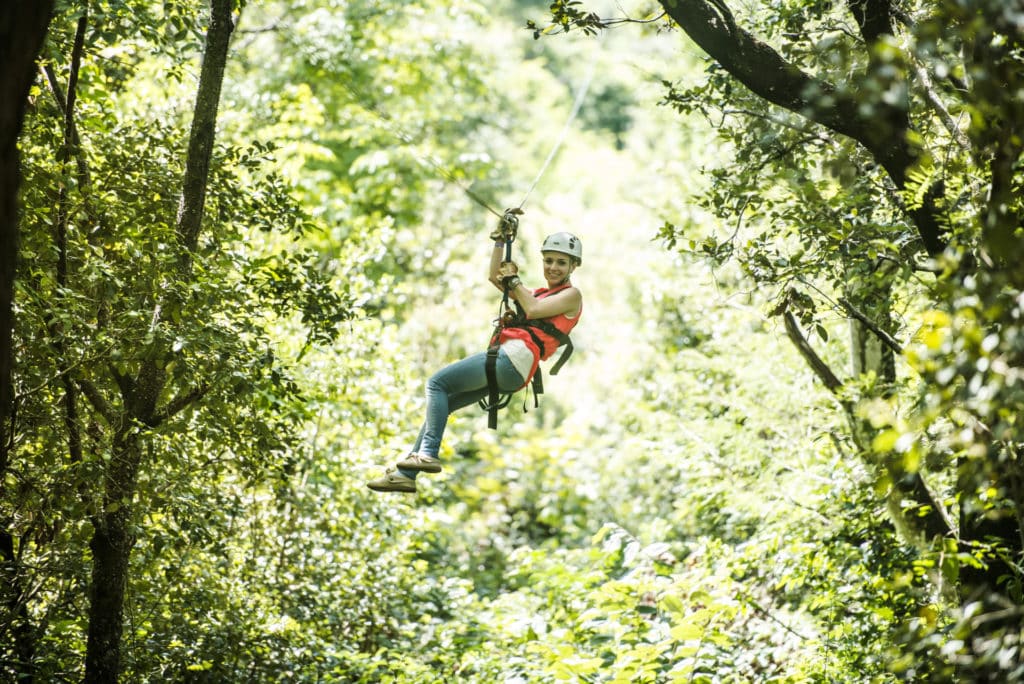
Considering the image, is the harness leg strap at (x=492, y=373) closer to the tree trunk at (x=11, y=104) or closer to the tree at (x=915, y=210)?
the tree at (x=915, y=210)

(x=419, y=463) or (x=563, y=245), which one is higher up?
(x=563, y=245)

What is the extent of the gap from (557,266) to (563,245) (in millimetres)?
126

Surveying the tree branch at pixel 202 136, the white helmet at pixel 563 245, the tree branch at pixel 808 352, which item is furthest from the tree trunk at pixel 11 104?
the tree branch at pixel 808 352

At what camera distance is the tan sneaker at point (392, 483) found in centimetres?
501

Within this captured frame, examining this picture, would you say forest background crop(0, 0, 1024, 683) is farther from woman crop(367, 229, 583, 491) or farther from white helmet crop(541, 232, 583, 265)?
woman crop(367, 229, 583, 491)

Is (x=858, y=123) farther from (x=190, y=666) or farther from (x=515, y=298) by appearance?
(x=190, y=666)

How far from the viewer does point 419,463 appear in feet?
16.5

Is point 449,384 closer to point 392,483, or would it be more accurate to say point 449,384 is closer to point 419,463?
point 419,463

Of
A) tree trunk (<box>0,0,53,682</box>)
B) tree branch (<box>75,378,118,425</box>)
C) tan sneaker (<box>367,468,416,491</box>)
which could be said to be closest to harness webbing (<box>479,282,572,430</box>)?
tan sneaker (<box>367,468,416,491</box>)

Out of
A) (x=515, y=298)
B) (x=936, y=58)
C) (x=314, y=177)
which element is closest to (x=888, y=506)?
(x=515, y=298)

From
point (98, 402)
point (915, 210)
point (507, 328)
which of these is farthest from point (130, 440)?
point (915, 210)

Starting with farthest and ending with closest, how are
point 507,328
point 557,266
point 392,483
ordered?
point 557,266 → point 507,328 → point 392,483

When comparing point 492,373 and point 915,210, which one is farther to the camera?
point 492,373

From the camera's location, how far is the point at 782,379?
9.51 metres
